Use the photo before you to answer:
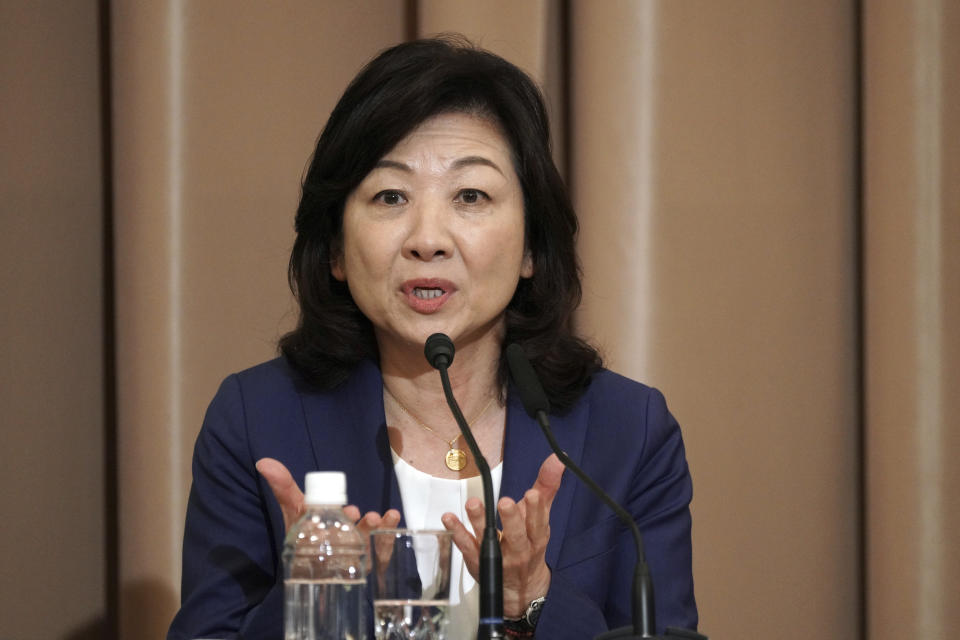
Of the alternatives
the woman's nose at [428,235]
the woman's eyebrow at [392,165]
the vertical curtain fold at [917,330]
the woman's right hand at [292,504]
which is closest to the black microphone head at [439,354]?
the woman's right hand at [292,504]

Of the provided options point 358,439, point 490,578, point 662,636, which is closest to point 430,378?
point 358,439

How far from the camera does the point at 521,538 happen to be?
1.41m

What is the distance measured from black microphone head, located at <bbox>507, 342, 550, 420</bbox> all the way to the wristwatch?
1.08 feet

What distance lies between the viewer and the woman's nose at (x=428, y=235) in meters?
1.81

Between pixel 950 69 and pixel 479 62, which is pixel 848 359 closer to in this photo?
pixel 950 69

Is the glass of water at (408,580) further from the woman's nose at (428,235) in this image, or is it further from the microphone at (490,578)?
the woman's nose at (428,235)

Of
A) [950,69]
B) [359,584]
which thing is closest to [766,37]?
[950,69]

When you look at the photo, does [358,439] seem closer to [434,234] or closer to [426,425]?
[426,425]

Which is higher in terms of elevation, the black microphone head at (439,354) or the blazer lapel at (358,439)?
the black microphone head at (439,354)

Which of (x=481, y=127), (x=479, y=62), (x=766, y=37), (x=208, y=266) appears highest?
(x=766, y=37)

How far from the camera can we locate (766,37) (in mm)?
2447

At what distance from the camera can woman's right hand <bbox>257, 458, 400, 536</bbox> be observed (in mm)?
1329

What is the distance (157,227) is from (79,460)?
550 mm

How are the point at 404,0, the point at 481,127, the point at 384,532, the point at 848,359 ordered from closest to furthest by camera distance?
the point at 384,532 < the point at 481,127 < the point at 848,359 < the point at 404,0
